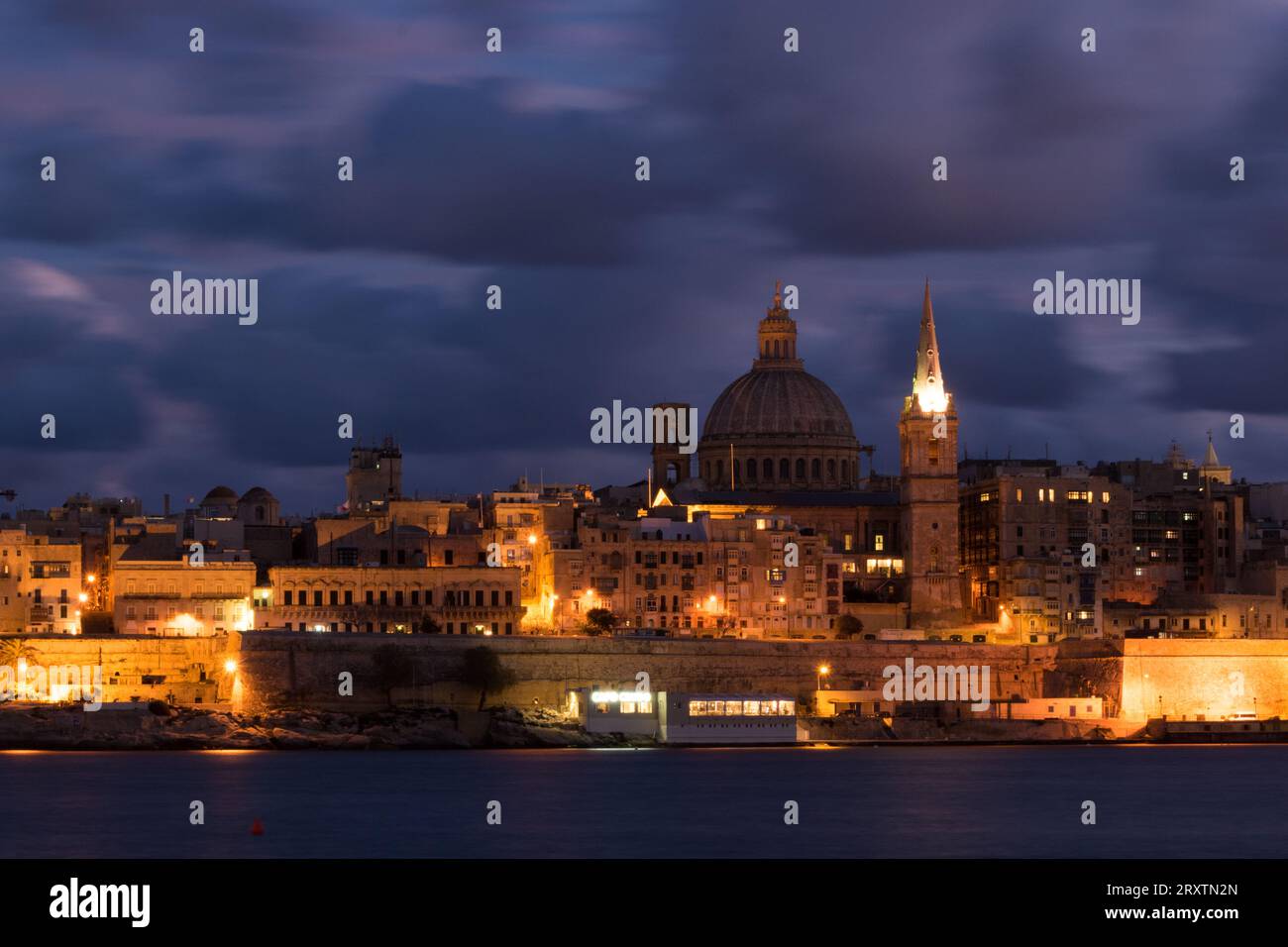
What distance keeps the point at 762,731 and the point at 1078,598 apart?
50.0 feet

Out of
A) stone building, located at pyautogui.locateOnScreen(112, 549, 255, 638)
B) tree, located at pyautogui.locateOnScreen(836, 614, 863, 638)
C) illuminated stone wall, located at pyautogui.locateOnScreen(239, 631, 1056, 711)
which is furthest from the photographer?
tree, located at pyautogui.locateOnScreen(836, 614, 863, 638)

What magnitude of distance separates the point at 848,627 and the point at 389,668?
15.5m

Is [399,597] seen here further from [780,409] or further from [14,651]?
[780,409]

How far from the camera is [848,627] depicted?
74.4 meters

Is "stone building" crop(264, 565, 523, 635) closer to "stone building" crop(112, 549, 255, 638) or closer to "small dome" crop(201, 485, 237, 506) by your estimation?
"stone building" crop(112, 549, 255, 638)

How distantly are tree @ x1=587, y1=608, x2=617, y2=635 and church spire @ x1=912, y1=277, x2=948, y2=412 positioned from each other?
15.7 metres

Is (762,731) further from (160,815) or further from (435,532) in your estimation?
(160,815)

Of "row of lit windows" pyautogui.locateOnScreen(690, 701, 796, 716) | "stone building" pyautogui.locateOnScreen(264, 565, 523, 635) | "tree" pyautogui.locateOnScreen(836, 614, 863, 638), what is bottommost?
"row of lit windows" pyautogui.locateOnScreen(690, 701, 796, 716)

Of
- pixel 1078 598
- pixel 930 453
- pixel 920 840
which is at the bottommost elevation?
pixel 920 840

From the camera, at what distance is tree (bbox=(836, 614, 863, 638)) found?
244 ft
